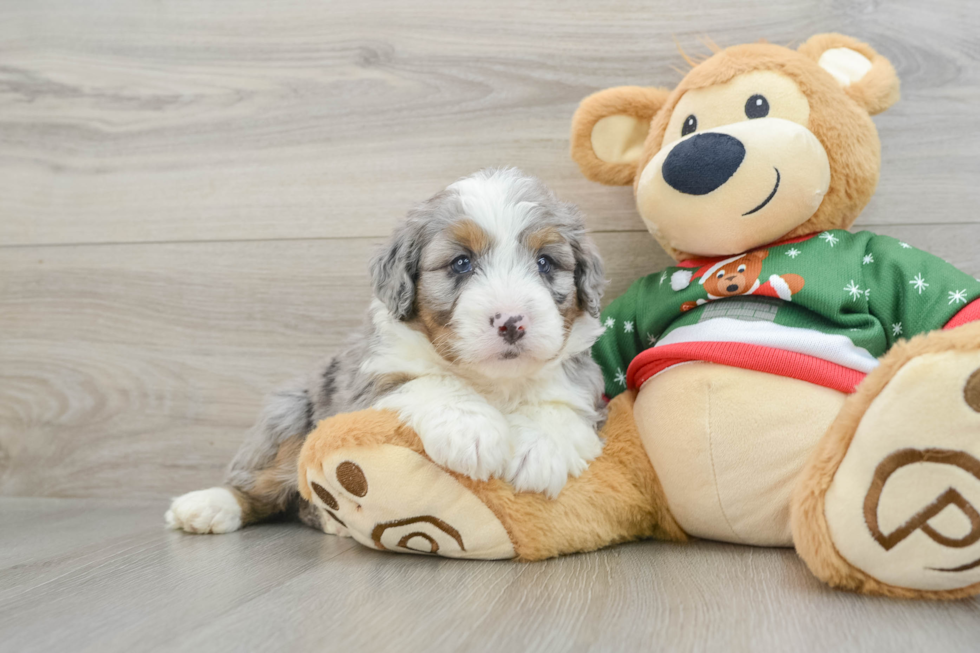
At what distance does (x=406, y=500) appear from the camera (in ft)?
4.67

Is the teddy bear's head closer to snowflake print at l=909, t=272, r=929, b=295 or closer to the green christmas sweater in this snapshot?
the green christmas sweater

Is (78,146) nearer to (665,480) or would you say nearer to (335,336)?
(335,336)

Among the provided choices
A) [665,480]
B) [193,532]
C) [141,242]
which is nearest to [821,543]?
[665,480]

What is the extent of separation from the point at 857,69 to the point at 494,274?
1.06m

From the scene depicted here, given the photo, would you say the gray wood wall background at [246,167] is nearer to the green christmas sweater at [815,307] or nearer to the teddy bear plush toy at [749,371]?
the teddy bear plush toy at [749,371]

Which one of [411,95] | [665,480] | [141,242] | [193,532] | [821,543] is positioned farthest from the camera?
[141,242]

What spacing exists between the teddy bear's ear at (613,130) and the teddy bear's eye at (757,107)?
27 cm

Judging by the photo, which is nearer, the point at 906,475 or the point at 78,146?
the point at 906,475

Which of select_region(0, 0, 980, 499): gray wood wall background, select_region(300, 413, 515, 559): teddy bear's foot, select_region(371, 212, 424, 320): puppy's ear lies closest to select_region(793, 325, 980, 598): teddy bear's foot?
select_region(300, 413, 515, 559): teddy bear's foot

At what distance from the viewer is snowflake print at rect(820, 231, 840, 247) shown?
1654 mm

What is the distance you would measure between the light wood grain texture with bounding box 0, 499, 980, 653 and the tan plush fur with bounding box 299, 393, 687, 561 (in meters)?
0.05

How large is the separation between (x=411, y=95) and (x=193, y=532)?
Answer: 1.43m

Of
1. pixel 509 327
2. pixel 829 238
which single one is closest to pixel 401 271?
pixel 509 327

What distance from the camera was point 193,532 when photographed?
1.88 metres
